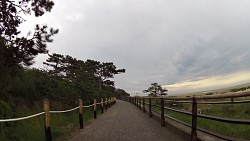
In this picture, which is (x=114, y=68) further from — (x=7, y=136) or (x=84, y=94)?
(x=7, y=136)

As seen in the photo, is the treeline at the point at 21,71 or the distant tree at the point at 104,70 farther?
the distant tree at the point at 104,70

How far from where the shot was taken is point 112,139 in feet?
31.6

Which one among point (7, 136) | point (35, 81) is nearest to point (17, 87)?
point (35, 81)

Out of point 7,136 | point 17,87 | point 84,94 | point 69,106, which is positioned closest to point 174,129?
point 7,136

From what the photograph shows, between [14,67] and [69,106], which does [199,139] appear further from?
[69,106]

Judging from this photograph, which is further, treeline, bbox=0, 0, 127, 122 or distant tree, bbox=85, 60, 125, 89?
distant tree, bbox=85, 60, 125, 89

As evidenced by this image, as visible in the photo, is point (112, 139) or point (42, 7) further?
point (42, 7)

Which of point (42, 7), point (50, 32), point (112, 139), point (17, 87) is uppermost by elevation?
point (42, 7)

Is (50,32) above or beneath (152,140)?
above

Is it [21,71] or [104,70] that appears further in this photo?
[104,70]

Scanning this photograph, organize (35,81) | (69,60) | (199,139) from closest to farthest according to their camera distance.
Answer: (199,139)
(35,81)
(69,60)

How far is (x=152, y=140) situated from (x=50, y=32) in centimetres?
622

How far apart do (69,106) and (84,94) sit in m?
5.36

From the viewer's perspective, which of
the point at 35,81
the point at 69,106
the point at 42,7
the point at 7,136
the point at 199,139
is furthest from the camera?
the point at 69,106
